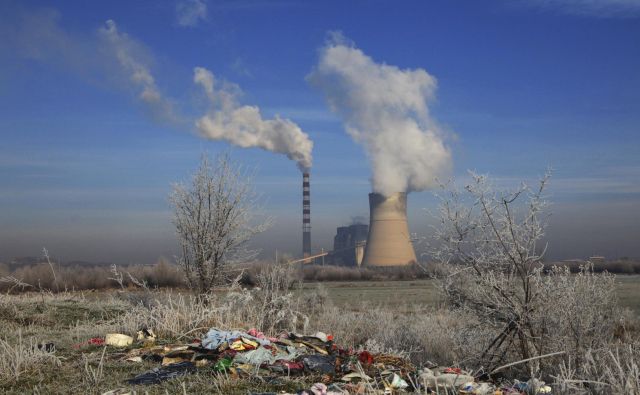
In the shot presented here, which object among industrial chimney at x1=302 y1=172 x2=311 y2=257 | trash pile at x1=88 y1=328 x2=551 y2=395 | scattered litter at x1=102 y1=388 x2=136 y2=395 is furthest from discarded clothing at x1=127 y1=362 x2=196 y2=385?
industrial chimney at x1=302 y1=172 x2=311 y2=257

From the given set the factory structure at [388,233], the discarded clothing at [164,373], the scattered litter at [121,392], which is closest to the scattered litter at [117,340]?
the discarded clothing at [164,373]

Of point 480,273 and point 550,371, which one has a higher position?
point 480,273

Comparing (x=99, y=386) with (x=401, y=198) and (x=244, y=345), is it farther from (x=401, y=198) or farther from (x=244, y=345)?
(x=401, y=198)

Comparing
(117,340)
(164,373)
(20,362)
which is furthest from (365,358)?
(20,362)

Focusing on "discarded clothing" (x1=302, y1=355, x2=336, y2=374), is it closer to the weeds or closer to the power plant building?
the weeds

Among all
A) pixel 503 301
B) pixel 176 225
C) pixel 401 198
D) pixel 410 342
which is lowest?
pixel 410 342

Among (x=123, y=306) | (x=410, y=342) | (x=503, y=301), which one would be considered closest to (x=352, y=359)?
(x=503, y=301)

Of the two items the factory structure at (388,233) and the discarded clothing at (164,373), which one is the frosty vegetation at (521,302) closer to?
the discarded clothing at (164,373)
